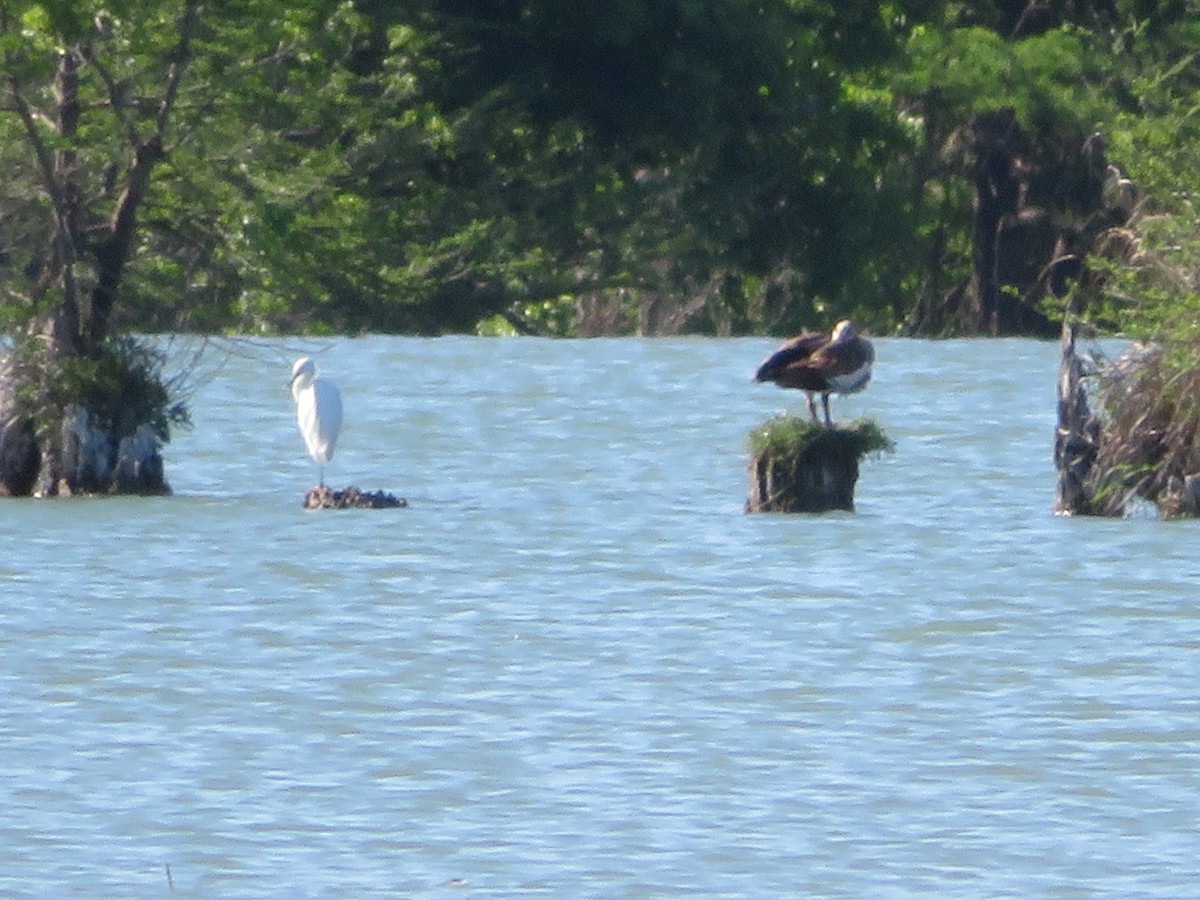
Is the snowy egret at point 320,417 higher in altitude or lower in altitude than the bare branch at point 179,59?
lower

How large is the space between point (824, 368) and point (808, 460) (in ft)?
1.78

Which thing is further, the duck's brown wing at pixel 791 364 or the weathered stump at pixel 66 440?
the weathered stump at pixel 66 440

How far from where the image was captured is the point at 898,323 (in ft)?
136

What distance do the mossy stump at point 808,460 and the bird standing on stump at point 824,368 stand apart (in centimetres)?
24

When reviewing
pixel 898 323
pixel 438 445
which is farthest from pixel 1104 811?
pixel 898 323

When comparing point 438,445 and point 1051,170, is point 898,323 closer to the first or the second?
point 1051,170

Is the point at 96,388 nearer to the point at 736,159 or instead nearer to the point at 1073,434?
the point at 1073,434

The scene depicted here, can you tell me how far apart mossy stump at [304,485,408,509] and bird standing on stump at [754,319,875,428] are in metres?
2.23

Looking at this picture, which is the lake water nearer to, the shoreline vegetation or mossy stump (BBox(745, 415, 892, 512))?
mossy stump (BBox(745, 415, 892, 512))

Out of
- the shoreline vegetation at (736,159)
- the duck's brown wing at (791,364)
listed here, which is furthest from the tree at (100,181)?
the shoreline vegetation at (736,159)

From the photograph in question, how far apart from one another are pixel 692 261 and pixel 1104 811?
91.5 feet

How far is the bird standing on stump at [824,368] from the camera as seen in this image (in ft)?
52.7

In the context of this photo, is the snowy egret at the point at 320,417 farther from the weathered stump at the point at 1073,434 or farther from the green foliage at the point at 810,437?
the weathered stump at the point at 1073,434

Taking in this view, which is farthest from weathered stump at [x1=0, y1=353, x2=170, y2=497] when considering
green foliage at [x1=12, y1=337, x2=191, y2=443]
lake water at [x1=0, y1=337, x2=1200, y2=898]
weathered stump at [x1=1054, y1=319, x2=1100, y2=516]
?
weathered stump at [x1=1054, y1=319, x2=1100, y2=516]
